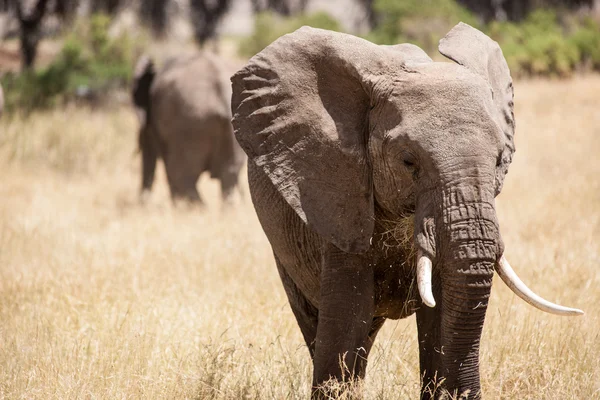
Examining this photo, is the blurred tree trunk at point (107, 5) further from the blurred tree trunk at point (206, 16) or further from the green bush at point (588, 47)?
the green bush at point (588, 47)

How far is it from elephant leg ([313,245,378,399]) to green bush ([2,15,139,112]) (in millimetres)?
12331

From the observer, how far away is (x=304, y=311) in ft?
15.6

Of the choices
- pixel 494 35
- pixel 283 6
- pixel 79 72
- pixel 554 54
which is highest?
pixel 494 35

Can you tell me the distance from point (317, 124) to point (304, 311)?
1.19 meters

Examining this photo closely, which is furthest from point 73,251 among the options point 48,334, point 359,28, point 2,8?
point 359,28

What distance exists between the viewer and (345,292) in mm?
3895

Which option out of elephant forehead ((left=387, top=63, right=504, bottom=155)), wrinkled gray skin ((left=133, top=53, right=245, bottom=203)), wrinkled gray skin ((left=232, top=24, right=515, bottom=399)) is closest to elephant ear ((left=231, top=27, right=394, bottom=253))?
wrinkled gray skin ((left=232, top=24, right=515, bottom=399))

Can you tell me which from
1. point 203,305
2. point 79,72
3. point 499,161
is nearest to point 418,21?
point 79,72

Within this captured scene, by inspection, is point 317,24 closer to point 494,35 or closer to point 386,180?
point 494,35

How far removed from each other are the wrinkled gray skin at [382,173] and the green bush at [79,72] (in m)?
12.0

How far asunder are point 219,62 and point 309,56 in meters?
6.80

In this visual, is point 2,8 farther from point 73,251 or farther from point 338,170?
point 338,170

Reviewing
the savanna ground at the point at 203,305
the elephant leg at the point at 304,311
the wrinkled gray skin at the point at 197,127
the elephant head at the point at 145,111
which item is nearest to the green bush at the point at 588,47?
the savanna ground at the point at 203,305

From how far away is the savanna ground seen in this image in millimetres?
4531
